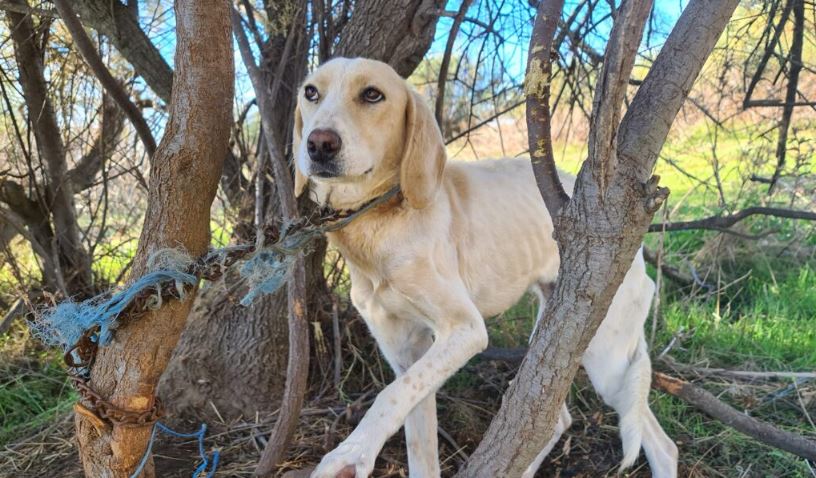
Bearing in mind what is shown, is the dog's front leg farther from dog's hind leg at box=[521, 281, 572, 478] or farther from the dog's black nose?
dog's hind leg at box=[521, 281, 572, 478]

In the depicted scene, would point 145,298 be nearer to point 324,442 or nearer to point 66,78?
point 324,442

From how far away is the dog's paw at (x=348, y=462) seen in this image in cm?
156

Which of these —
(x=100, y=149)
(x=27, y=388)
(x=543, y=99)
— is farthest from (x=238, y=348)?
(x=543, y=99)

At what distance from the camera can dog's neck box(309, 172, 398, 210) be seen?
2.11 m

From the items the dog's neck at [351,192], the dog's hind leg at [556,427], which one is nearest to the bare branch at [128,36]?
the dog's neck at [351,192]

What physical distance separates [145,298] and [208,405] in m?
1.38

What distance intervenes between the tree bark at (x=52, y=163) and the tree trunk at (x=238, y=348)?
2.66 feet

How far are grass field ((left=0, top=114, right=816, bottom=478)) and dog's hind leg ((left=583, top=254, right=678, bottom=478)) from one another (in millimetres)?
183

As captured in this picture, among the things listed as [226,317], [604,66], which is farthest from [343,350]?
[604,66]

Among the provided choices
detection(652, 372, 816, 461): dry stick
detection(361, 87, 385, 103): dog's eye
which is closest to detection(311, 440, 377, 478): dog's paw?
detection(361, 87, 385, 103): dog's eye

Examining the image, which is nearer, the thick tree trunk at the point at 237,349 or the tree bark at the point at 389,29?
the tree bark at the point at 389,29

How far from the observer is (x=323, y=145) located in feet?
6.10

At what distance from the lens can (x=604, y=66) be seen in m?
1.50

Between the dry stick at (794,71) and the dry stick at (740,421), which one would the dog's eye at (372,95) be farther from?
the dry stick at (794,71)
